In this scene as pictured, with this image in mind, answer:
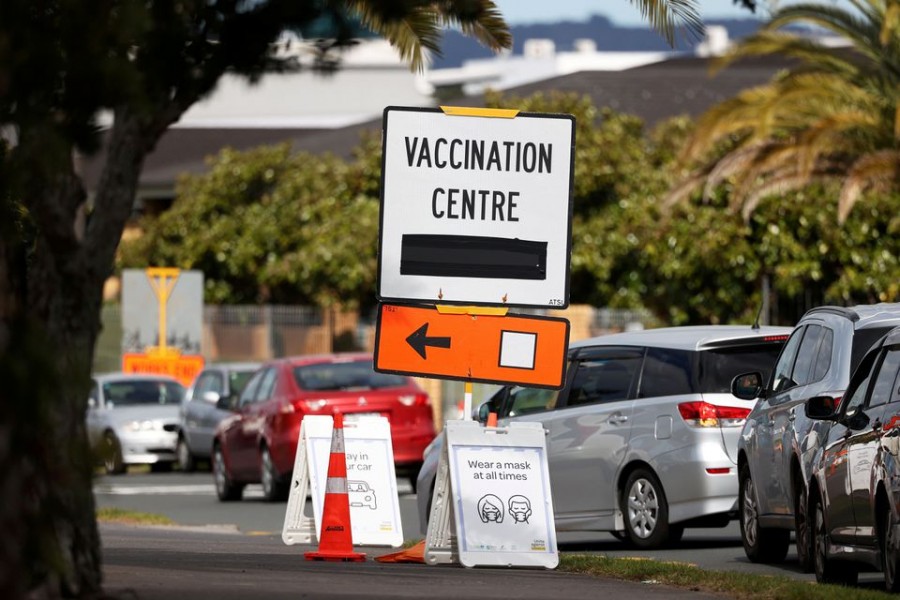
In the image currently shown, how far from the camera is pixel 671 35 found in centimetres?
1130

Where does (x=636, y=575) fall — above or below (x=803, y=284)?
below

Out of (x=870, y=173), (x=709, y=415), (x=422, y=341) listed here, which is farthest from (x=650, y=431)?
(x=870, y=173)

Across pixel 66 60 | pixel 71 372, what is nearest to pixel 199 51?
pixel 66 60

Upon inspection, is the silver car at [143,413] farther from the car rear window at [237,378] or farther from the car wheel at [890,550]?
the car wheel at [890,550]

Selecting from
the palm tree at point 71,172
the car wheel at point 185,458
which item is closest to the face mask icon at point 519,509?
the palm tree at point 71,172

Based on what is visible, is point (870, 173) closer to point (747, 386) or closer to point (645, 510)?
point (645, 510)

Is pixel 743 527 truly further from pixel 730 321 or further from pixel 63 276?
pixel 730 321

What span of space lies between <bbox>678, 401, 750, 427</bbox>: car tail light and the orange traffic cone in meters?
3.07

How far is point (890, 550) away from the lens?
960cm

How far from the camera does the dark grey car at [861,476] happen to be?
31.6 ft

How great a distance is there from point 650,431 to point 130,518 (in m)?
7.13

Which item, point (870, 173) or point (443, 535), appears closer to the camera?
point (443, 535)

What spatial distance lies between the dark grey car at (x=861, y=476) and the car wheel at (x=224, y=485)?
12.2m

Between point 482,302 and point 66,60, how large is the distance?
17.8 feet
